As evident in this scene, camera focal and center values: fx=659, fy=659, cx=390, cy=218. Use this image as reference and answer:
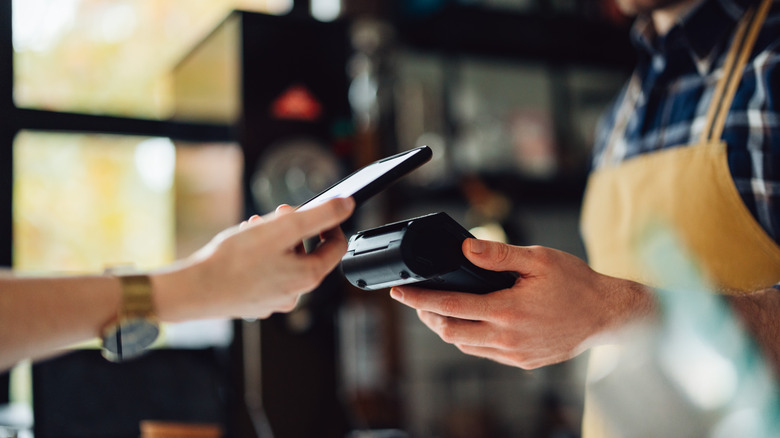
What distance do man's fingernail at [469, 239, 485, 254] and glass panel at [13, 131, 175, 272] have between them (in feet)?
4.10

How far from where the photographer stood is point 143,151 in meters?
2.08

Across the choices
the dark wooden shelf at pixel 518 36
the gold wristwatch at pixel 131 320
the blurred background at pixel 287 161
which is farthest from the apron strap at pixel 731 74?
the dark wooden shelf at pixel 518 36

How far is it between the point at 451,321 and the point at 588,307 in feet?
0.57

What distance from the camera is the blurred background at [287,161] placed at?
145 centimetres

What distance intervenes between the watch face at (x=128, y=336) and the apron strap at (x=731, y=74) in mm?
913

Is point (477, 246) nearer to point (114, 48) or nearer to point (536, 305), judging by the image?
point (536, 305)

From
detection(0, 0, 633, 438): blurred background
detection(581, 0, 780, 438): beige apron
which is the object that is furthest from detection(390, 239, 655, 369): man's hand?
detection(0, 0, 633, 438): blurred background

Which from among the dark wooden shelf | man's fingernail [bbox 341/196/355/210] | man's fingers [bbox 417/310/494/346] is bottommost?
man's fingers [bbox 417/310/494/346]

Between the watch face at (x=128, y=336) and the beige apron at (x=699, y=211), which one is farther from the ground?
the beige apron at (x=699, y=211)

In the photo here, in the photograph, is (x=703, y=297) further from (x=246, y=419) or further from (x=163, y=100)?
(x=163, y=100)

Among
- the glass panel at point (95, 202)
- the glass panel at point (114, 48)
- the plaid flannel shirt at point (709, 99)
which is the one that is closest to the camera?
the plaid flannel shirt at point (709, 99)

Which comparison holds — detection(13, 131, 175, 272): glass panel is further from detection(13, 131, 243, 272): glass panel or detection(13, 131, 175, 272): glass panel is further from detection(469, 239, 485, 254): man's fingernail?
detection(469, 239, 485, 254): man's fingernail

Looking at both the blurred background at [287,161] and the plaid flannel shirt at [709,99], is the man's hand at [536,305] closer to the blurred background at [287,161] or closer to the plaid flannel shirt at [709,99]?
the plaid flannel shirt at [709,99]

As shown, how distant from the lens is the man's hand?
0.79 metres
